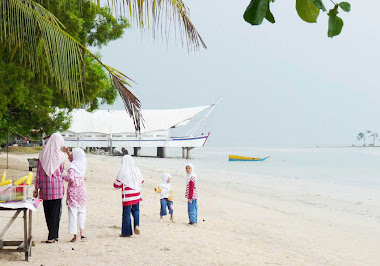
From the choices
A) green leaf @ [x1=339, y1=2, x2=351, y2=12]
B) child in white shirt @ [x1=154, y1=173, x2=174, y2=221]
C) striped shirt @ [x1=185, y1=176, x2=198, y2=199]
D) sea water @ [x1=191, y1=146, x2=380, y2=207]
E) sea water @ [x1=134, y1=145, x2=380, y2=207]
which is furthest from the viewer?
sea water @ [x1=191, y1=146, x2=380, y2=207]

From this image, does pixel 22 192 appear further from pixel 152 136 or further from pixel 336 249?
pixel 152 136

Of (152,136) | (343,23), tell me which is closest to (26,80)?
(343,23)

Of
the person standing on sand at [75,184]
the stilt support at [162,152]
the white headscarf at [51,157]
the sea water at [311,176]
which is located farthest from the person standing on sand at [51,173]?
the stilt support at [162,152]

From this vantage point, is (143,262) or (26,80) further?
(26,80)

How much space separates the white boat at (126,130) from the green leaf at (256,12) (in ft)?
189

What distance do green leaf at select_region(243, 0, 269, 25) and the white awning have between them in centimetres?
5695

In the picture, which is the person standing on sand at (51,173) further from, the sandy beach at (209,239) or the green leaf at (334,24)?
the green leaf at (334,24)

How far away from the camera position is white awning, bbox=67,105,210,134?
60.1 m

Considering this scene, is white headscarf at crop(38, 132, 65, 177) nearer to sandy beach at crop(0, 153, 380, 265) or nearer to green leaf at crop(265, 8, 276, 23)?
sandy beach at crop(0, 153, 380, 265)

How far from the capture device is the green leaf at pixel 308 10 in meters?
1.58

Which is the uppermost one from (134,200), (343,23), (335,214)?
(343,23)

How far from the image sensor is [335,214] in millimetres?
15953

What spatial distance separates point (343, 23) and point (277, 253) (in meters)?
6.98

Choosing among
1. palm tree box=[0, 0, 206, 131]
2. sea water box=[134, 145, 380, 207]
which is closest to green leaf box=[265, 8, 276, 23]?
palm tree box=[0, 0, 206, 131]
